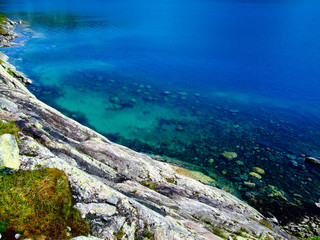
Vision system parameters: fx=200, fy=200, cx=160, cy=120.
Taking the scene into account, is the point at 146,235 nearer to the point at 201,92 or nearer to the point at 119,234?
the point at 119,234

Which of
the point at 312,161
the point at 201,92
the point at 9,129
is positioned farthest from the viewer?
the point at 201,92

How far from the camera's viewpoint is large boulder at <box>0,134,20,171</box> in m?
9.56

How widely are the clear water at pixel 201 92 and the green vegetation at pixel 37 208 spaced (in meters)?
22.4

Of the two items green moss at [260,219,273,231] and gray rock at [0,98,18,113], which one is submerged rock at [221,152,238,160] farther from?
gray rock at [0,98,18,113]

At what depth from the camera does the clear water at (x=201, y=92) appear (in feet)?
104

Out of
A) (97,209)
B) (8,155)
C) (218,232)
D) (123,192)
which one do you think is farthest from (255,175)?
(8,155)

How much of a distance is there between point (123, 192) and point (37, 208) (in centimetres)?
564

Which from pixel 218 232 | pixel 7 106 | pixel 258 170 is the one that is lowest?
pixel 258 170

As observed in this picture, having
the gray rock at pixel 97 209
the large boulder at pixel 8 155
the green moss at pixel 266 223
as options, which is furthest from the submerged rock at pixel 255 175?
the large boulder at pixel 8 155

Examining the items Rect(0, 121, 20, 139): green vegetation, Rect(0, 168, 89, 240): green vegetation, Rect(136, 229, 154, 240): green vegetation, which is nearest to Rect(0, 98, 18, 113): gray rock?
Rect(0, 121, 20, 139): green vegetation

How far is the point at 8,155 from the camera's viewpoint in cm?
991

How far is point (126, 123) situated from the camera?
4166cm

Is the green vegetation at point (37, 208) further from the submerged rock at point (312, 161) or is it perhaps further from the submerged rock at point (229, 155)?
the submerged rock at point (312, 161)

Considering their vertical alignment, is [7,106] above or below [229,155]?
above
